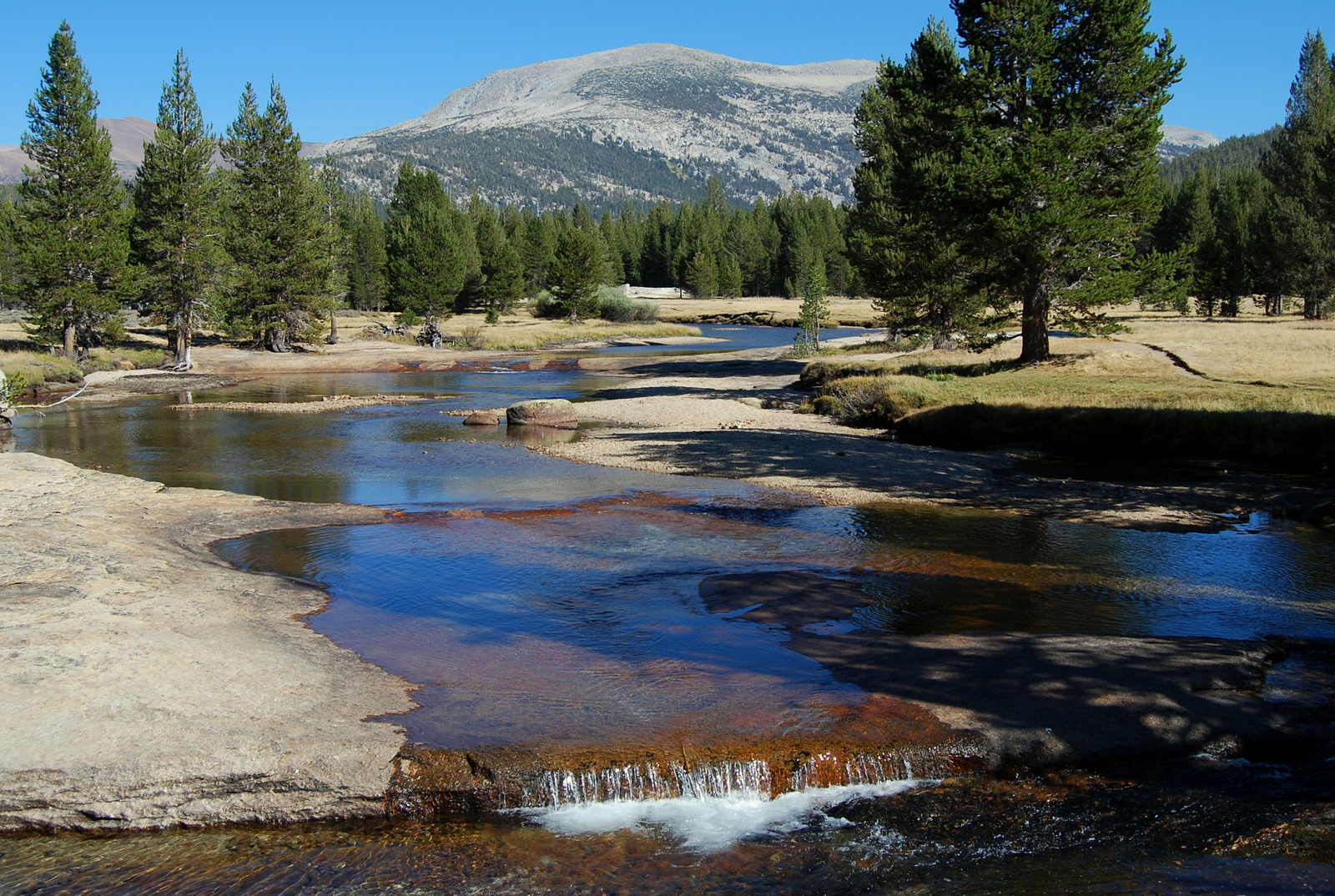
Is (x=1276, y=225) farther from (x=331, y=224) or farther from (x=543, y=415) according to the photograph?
(x=331, y=224)

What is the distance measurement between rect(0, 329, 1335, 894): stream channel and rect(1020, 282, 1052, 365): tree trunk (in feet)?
54.7

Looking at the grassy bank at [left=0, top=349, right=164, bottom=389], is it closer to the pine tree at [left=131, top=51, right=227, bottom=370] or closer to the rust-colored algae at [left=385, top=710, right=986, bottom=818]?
the pine tree at [left=131, top=51, right=227, bottom=370]

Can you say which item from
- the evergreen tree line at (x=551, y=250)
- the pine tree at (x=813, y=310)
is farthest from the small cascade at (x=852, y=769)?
the evergreen tree line at (x=551, y=250)

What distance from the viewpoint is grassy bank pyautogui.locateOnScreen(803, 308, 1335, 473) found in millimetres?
21125

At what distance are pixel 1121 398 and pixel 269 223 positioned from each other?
178 ft

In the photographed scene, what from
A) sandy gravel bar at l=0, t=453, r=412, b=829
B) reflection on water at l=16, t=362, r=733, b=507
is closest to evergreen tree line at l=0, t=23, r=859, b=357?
reflection on water at l=16, t=362, r=733, b=507

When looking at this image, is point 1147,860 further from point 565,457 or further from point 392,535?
point 565,457

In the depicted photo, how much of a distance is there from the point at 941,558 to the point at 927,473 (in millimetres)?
7016

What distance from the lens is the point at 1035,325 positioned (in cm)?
3319

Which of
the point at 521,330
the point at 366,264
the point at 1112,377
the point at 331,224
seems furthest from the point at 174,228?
the point at 1112,377

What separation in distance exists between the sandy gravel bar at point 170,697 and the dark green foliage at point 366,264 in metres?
86.7

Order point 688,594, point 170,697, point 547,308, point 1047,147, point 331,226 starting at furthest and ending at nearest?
point 547,308
point 331,226
point 1047,147
point 688,594
point 170,697

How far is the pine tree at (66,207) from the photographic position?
4822cm

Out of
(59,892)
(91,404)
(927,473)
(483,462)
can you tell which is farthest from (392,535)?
(91,404)
